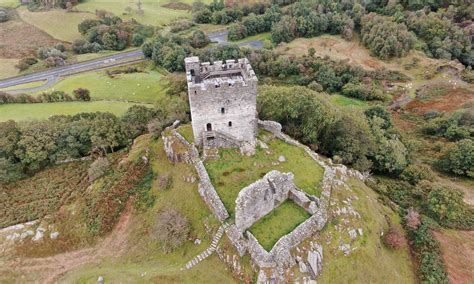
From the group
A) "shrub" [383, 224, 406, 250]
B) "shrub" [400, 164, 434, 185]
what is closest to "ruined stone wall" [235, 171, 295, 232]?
"shrub" [383, 224, 406, 250]

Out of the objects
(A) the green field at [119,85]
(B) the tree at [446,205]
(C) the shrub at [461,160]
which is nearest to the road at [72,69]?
(A) the green field at [119,85]

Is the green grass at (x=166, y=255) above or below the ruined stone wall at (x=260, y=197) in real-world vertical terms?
below

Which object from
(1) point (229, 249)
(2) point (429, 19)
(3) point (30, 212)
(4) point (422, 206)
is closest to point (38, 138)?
Result: (3) point (30, 212)

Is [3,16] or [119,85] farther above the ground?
[3,16]

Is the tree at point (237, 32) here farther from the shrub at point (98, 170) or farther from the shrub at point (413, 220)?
the shrub at point (413, 220)

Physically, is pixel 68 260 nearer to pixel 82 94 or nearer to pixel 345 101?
pixel 82 94

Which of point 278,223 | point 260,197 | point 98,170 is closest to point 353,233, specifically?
point 278,223

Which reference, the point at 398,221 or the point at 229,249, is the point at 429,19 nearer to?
the point at 398,221
